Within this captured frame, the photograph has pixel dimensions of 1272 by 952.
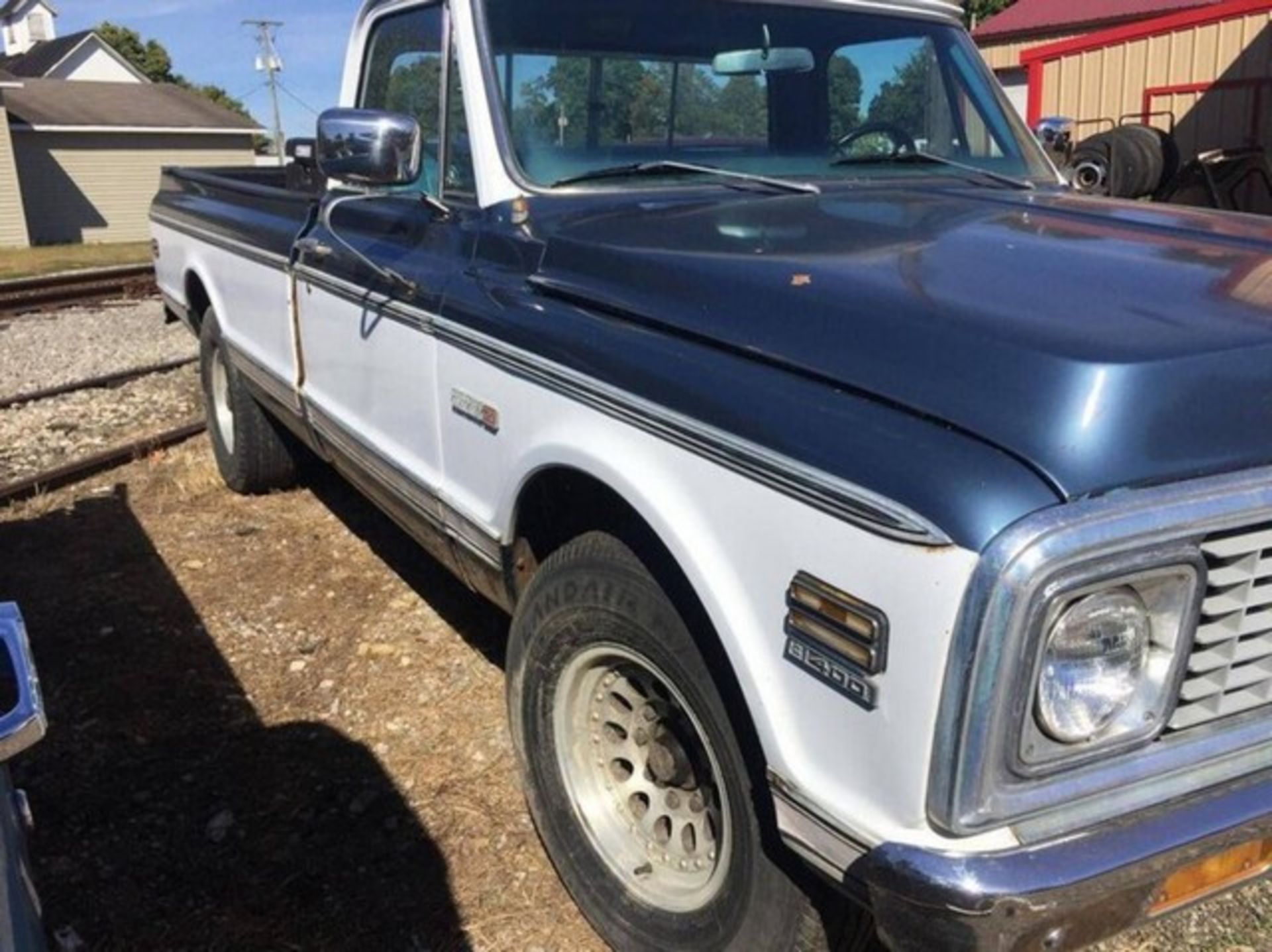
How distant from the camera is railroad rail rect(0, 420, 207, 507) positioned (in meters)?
5.86

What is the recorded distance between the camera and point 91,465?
627cm

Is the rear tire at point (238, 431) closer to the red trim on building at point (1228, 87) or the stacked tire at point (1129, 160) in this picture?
the stacked tire at point (1129, 160)

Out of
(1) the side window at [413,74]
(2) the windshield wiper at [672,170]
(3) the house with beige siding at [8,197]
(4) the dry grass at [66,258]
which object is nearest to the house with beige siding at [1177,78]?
(1) the side window at [413,74]

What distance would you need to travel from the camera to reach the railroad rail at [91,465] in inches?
231

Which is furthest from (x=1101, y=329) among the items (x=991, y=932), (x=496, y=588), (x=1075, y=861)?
(x=496, y=588)

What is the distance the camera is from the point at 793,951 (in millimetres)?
2059

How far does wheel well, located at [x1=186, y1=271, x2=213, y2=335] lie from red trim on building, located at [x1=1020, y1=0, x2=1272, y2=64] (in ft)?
40.1

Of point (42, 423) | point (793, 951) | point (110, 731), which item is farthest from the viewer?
point (42, 423)

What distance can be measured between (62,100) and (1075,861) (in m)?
35.9

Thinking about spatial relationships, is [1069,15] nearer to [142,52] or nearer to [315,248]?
[315,248]

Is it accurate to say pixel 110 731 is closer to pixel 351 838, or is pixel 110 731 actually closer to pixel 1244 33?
pixel 351 838

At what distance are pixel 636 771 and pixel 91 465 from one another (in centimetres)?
471

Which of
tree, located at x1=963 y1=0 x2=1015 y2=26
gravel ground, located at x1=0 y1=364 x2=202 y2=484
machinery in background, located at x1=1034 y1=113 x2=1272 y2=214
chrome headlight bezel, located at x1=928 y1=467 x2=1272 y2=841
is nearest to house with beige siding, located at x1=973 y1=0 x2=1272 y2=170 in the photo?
machinery in background, located at x1=1034 y1=113 x2=1272 y2=214

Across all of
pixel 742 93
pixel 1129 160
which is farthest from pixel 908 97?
pixel 1129 160
